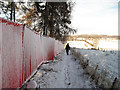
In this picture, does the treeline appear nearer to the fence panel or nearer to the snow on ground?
the snow on ground

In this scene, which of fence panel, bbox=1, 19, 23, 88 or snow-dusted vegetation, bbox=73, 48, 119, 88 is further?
snow-dusted vegetation, bbox=73, 48, 119, 88

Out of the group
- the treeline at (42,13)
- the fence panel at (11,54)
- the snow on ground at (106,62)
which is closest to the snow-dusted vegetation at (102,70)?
the snow on ground at (106,62)

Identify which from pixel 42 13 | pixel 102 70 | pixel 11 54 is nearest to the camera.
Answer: pixel 11 54

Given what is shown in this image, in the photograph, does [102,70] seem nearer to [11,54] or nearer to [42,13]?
[11,54]

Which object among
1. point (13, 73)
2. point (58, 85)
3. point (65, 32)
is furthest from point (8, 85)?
point (65, 32)

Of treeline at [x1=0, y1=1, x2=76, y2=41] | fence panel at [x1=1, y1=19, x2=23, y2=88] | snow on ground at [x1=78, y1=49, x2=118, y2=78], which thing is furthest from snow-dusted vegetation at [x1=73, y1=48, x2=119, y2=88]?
treeline at [x1=0, y1=1, x2=76, y2=41]

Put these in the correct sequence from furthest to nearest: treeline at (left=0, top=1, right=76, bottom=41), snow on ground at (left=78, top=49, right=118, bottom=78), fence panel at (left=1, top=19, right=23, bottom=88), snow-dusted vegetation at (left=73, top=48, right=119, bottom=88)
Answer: treeline at (left=0, top=1, right=76, bottom=41), snow on ground at (left=78, top=49, right=118, bottom=78), snow-dusted vegetation at (left=73, top=48, right=119, bottom=88), fence panel at (left=1, top=19, right=23, bottom=88)

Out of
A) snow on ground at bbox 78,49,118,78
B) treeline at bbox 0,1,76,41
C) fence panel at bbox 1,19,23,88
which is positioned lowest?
snow on ground at bbox 78,49,118,78

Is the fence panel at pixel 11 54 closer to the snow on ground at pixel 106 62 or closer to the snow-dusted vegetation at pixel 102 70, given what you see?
the snow-dusted vegetation at pixel 102 70

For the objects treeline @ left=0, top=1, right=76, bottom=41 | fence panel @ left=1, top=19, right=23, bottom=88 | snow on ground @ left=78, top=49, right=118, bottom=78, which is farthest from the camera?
treeline @ left=0, top=1, right=76, bottom=41

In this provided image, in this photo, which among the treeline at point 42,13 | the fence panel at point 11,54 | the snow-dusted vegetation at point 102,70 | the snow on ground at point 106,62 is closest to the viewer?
the fence panel at point 11,54

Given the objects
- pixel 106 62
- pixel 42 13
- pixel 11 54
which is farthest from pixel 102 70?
pixel 42 13

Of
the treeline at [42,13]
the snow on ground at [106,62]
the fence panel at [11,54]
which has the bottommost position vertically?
the snow on ground at [106,62]

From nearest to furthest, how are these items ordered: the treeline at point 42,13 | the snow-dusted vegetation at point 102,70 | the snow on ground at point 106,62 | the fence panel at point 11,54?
the fence panel at point 11,54
the snow-dusted vegetation at point 102,70
the snow on ground at point 106,62
the treeline at point 42,13
